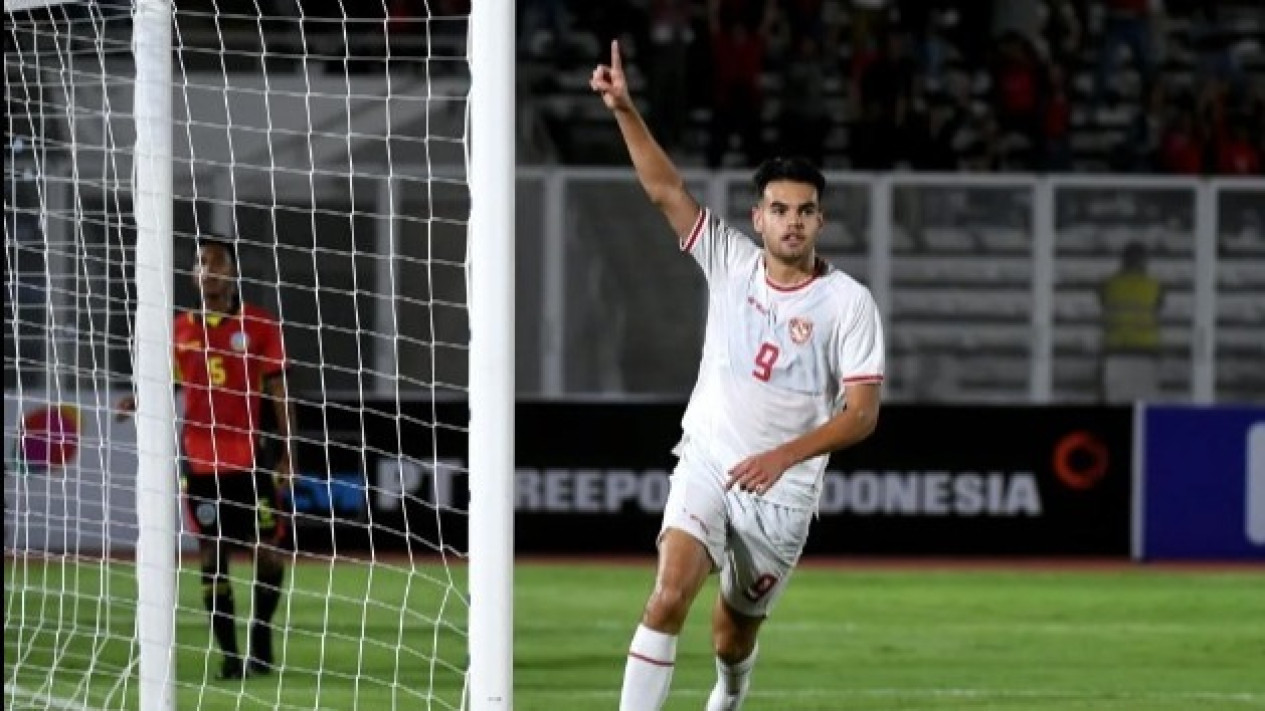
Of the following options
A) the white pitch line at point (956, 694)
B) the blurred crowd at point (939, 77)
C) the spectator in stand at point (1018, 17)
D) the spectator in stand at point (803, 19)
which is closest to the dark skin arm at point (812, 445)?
the white pitch line at point (956, 694)

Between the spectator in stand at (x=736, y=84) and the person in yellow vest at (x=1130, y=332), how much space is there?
3.70 meters

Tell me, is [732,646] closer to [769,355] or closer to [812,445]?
[769,355]

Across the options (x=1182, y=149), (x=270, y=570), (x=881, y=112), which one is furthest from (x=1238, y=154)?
(x=270, y=570)

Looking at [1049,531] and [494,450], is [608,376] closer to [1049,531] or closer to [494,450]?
[1049,531]

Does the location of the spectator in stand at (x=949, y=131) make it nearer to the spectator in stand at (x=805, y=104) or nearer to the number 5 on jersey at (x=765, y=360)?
the spectator in stand at (x=805, y=104)

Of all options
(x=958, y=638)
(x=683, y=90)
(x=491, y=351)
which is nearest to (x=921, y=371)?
(x=683, y=90)

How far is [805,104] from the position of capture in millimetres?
22953

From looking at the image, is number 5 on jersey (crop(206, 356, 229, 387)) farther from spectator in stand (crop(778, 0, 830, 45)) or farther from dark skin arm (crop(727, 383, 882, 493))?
spectator in stand (crop(778, 0, 830, 45))

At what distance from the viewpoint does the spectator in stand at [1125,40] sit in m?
23.9

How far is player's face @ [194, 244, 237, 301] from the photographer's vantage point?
1123 centimetres

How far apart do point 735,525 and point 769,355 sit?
539 millimetres

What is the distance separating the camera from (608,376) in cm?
1970

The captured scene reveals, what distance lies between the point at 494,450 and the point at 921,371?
→ 530 inches

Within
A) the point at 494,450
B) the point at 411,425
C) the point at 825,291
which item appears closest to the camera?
the point at 494,450
